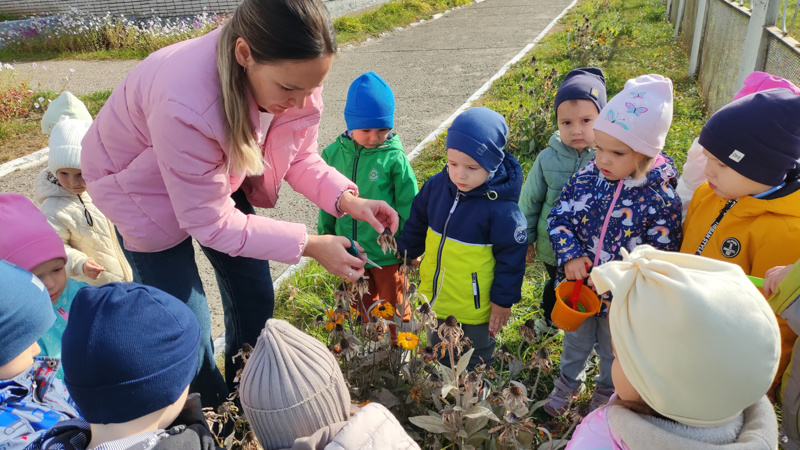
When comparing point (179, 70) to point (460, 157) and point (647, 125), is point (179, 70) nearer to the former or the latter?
point (460, 157)

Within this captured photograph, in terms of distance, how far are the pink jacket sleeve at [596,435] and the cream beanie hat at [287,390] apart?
0.63 metres

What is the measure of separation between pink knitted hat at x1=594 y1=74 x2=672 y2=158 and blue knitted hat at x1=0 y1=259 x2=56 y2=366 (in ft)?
7.29

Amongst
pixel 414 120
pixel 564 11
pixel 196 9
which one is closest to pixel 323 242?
pixel 414 120

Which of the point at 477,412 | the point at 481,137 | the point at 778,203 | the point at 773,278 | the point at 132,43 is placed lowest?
the point at 132,43

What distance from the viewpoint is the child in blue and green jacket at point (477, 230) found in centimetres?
241

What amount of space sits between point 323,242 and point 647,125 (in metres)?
1.44

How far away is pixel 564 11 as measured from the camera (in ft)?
47.0

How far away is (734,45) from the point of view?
209 inches

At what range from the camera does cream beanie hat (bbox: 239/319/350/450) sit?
4.21 feet

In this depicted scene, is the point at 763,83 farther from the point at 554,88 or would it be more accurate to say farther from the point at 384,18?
the point at 384,18

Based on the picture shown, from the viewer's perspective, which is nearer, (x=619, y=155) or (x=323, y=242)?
(x=323, y=242)

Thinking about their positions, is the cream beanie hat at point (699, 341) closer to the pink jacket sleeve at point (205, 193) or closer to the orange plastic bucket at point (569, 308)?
the orange plastic bucket at point (569, 308)

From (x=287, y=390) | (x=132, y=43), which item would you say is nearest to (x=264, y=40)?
(x=287, y=390)

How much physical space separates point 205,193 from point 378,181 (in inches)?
48.5
